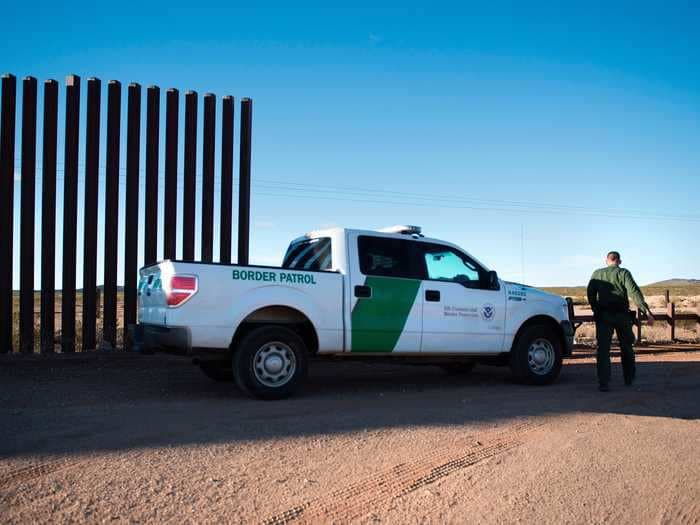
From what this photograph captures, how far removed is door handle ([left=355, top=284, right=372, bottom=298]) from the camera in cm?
827

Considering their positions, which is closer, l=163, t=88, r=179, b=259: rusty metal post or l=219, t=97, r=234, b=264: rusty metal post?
l=163, t=88, r=179, b=259: rusty metal post

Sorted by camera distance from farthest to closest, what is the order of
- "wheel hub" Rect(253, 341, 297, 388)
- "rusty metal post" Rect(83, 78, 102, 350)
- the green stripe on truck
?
"rusty metal post" Rect(83, 78, 102, 350) → the green stripe on truck → "wheel hub" Rect(253, 341, 297, 388)

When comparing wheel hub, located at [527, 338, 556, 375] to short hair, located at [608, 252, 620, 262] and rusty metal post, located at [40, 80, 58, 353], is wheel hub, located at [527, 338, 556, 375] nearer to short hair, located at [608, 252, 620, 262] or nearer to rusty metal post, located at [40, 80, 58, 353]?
short hair, located at [608, 252, 620, 262]

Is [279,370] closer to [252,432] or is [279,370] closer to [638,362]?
[252,432]

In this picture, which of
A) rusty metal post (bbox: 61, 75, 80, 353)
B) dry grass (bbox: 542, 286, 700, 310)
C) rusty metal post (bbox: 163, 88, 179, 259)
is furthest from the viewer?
dry grass (bbox: 542, 286, 700, 310)

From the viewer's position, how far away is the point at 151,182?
11594mm

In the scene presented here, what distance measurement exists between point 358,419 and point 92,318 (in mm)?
6494

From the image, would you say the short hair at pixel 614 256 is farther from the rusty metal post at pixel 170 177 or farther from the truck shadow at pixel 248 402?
the rusty metal post at pixel 170 177

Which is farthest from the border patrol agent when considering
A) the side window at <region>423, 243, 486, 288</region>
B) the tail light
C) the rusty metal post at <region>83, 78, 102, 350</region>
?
the rusty metal post at <region>83, 78, 102, 350</region>

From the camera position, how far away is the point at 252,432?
19.3 feet

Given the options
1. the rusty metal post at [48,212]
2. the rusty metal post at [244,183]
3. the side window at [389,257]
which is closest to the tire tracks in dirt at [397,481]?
the side window at [389,257]

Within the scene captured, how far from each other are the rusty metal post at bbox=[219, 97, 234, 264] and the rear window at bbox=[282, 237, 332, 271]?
2.82m

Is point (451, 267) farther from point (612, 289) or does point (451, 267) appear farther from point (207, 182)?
point (207, 182)

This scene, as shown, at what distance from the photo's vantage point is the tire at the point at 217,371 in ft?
28.5
